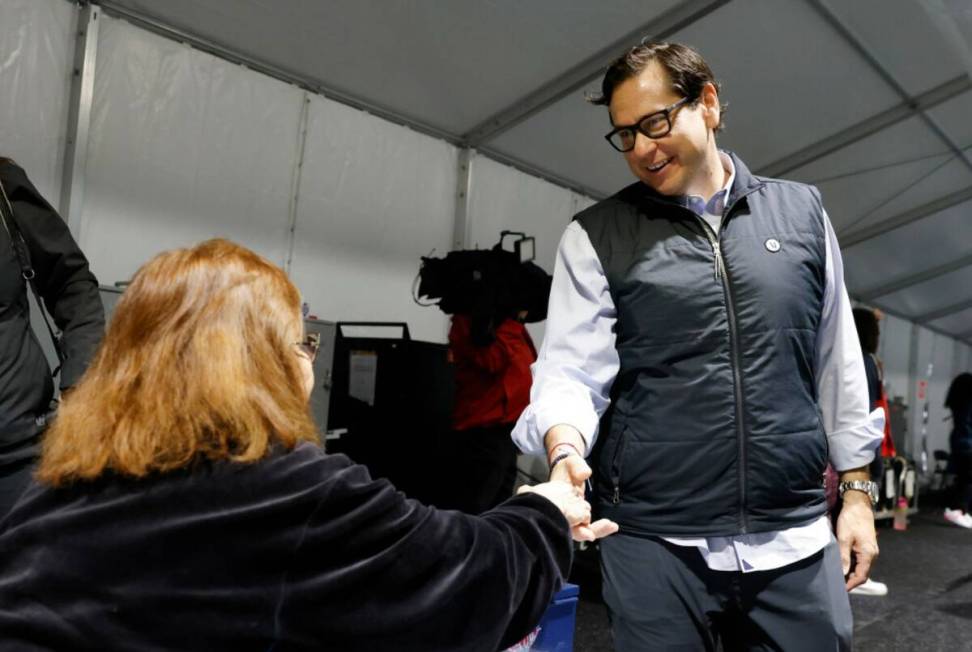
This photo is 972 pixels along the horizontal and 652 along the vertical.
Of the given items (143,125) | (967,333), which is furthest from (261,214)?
(967,333)

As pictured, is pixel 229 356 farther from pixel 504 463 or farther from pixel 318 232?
pixel 318 232

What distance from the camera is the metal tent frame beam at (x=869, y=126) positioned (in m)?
5.25

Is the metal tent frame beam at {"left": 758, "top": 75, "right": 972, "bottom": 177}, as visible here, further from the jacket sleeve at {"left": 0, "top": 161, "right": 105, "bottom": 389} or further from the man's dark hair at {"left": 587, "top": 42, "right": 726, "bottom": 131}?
the jacket sleeve at {"left": 0, "top": 161, "right": 105, "bottom": 389}

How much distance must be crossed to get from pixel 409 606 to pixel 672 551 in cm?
57

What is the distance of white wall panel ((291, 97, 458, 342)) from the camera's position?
14.1 feet

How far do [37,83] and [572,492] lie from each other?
343 cm

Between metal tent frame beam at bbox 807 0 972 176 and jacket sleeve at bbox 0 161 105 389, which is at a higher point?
metal tent frame beam at bbox 807 0 972 176

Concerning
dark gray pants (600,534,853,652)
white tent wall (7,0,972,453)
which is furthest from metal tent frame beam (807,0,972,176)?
dark gray pants (600,534,853,652)

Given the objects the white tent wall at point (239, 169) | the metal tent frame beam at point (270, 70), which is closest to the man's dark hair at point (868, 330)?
the white tent wall at point (239, 169)

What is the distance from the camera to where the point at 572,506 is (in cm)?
107

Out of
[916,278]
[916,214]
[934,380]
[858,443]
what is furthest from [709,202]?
[934,380]

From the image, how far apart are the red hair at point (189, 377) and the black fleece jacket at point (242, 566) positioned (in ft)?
0.10

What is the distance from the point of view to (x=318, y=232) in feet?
14.2

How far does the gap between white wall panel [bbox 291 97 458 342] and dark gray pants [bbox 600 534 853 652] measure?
11.2 ft
